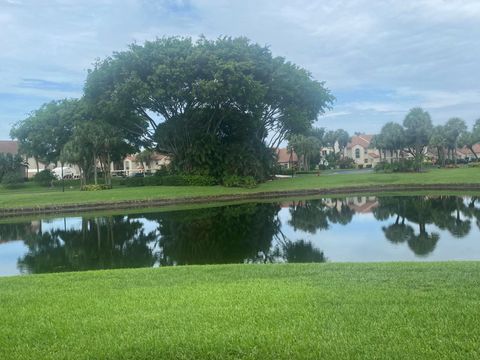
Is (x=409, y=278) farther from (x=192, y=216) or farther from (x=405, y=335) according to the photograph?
(x=192, y=216)

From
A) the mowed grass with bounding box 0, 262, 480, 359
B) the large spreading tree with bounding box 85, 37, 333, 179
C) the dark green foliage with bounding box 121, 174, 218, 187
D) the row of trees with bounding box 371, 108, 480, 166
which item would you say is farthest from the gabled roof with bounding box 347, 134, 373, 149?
the mowed grass with bounding box 0, 262, 480, 359

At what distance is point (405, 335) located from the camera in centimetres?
504

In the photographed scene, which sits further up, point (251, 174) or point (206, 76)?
point (206, 76)

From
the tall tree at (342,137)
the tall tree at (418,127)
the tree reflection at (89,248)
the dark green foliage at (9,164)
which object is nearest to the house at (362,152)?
the tall tree at (342,137)

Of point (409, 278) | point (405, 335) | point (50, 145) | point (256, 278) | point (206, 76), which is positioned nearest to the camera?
point (405, 335)

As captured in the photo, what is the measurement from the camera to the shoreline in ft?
113

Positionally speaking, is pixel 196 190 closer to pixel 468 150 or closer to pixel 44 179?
pixel 44 179

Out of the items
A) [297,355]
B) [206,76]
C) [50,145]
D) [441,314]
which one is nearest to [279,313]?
[297,355]

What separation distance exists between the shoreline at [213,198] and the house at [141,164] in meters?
59.7

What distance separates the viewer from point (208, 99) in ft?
142

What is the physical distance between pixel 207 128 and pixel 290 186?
1080 centimetres

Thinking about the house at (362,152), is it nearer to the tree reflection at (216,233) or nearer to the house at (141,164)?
the house at (141,164)

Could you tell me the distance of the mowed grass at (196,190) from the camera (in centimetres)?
3706

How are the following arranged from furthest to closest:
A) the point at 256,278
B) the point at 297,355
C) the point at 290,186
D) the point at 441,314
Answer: the point at 290,186 → the point at 256,278 → the point at 441,314 → the point at 297,355
